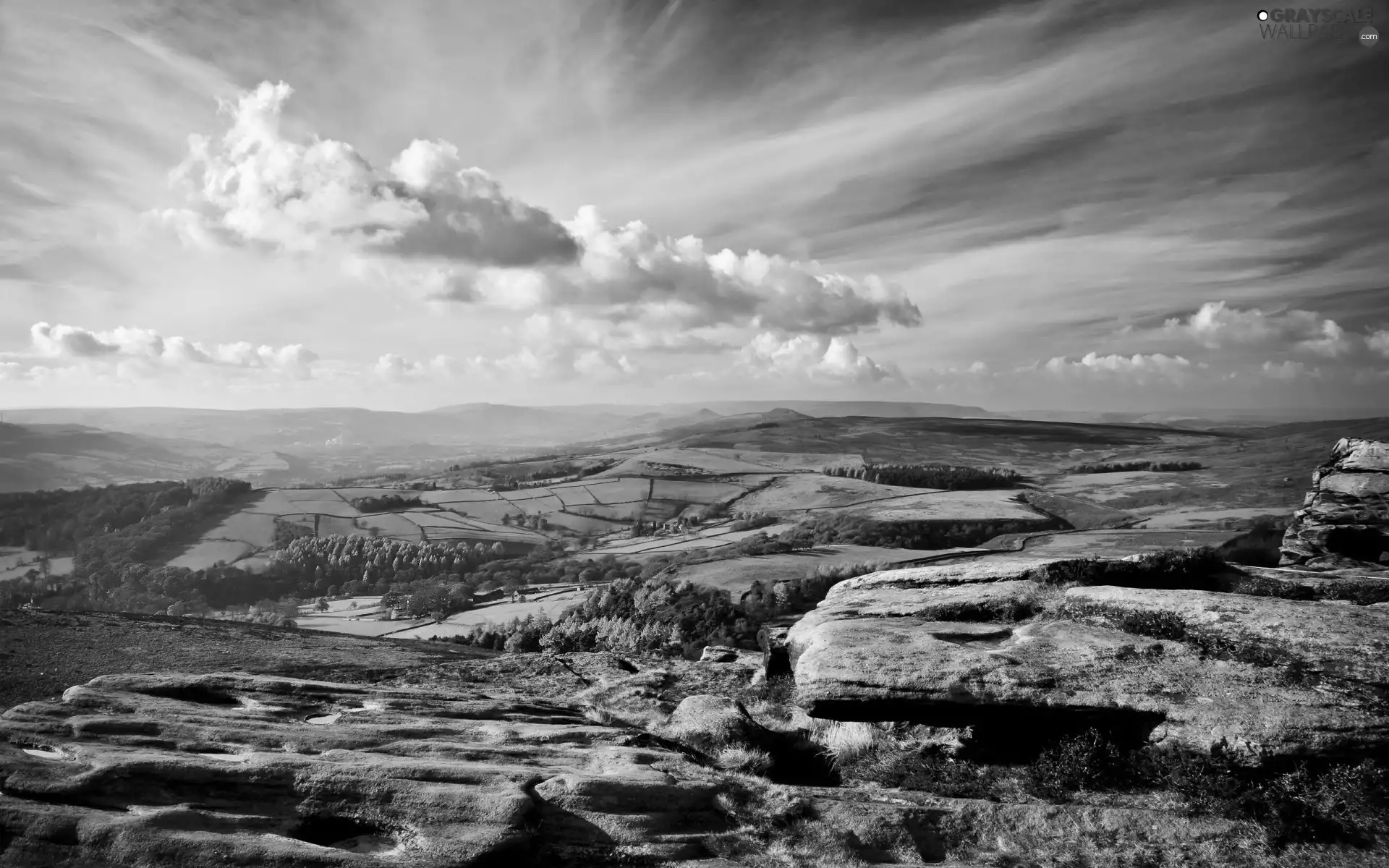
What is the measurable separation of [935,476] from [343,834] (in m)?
96.7

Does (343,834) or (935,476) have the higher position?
(343,834)

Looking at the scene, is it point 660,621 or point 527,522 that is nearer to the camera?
point 660,621

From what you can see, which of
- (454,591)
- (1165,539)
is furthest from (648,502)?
(1165,539)

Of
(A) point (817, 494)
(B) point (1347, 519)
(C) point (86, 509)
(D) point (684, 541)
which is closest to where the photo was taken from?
(B) point (1347, 519)

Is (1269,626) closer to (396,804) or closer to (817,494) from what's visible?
(396,804)

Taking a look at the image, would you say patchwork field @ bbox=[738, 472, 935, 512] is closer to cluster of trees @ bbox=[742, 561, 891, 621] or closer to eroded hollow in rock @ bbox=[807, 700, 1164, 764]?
cluster of trees @ bbox=[742, 561, 891, 621]

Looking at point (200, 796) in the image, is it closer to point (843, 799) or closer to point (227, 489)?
point (843, 799)

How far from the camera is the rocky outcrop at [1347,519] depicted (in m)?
18.4

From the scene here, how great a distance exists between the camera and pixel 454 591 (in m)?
46.3

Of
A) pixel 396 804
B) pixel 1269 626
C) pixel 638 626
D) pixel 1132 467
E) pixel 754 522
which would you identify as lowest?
pixel 754 522

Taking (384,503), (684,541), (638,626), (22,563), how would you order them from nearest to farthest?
(638,626) → (684,541) → (22,563) → (384,503)

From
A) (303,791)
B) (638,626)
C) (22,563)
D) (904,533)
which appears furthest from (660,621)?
(22,563)

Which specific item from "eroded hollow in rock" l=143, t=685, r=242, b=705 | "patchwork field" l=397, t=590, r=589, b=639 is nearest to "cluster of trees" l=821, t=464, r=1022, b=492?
"patchwork field" l=397, t=590, r=589, b=639

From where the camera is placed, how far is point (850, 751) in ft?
40.7
